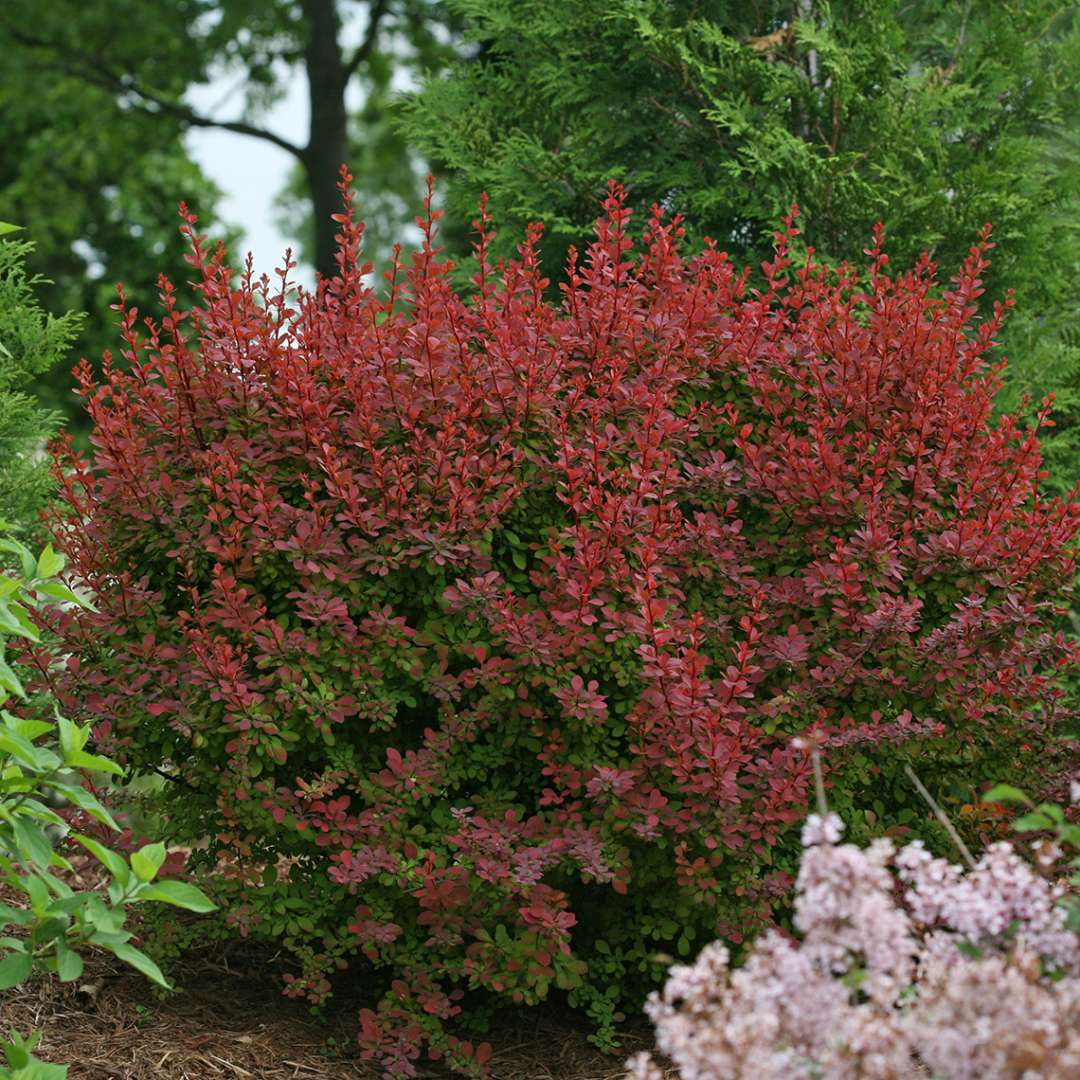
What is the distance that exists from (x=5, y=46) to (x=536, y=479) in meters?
13.0

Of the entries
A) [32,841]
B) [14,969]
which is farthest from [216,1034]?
[32,841]

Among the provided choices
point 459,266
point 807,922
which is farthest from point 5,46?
Result: point 807,922

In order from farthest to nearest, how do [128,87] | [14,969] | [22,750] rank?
[128,87] < [14,969] < [22,750]

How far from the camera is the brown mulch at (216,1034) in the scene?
11.9ft

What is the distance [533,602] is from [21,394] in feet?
8.21

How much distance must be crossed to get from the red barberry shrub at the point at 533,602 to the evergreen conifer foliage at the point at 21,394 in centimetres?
117

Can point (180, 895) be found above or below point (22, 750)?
below

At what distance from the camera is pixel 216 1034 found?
380cm

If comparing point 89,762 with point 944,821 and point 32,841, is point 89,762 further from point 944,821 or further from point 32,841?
point 944,821

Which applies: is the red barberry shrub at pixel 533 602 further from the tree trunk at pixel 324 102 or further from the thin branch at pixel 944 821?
the tree trunk at pixel 324 102

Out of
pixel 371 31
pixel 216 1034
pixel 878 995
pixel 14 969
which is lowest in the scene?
pixel 216 1034

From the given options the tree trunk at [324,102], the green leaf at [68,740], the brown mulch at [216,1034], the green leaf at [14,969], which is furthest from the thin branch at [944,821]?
the tree trunk at [324,102]

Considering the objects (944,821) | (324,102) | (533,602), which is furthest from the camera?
(324,102)

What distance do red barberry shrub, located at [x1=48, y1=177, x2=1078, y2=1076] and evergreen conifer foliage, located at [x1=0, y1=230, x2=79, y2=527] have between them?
3.85 ft
